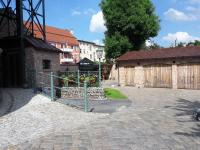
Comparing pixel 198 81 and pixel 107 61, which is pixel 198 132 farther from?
pixel 107 61

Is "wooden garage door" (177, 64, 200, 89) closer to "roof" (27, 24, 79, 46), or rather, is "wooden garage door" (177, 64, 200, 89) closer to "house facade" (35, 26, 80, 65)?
"house facade" (35, 26, 80, 65)

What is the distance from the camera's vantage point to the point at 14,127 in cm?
897

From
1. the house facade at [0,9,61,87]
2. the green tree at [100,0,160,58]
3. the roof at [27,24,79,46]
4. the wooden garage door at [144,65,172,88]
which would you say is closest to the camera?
the house facade at [0,9,61,87]

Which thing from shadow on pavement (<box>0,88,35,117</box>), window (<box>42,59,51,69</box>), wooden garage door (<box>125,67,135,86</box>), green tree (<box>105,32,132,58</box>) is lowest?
shadow on pavement (<box>0,88,35,117</box>)

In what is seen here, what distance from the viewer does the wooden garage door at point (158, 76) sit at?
27094 millimetres

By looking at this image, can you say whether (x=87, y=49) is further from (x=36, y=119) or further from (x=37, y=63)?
(x=36, y=119)

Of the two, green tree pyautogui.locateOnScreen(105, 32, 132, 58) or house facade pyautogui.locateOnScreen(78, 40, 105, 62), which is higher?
house facade pyautogui.locateOnScreen(78, 40, 105, 62)

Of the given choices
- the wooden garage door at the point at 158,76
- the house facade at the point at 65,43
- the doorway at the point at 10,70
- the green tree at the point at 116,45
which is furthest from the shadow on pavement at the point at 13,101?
the house facade at the point at 65,43

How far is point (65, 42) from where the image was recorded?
6756 centimetres

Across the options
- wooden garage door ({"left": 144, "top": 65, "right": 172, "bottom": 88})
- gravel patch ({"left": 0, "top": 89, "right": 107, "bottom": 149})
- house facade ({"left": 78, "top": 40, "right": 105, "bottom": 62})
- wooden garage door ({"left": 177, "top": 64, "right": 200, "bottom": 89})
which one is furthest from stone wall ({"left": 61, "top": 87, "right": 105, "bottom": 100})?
house facade ({"left": 78, "top": 40, "right": 105, "bottom": 62})

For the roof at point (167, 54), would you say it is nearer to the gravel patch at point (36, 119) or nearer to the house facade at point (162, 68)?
the house facade at point (162, 68)

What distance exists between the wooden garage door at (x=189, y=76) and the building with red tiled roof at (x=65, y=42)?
39.6 m

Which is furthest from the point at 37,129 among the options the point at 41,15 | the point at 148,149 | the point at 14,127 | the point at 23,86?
the point at 41,15

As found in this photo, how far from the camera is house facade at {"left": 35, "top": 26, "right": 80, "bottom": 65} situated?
212 feet
